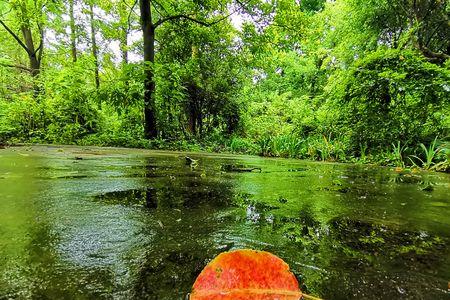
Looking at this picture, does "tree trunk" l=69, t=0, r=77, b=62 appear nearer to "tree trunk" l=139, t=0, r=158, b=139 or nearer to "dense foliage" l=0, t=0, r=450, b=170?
"dense foliage" l=0, t=0, r=450, b=170

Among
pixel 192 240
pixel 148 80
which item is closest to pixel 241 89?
pixel 148 80

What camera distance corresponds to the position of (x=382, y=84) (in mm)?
5016

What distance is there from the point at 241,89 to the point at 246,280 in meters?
9.59

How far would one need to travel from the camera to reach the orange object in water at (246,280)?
0.46 m

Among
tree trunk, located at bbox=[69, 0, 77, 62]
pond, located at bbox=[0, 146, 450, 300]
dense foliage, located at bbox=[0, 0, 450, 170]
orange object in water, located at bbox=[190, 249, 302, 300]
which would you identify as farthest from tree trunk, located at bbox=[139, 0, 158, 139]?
orange object in water, located at bbox=[190, 249, 302, 300]

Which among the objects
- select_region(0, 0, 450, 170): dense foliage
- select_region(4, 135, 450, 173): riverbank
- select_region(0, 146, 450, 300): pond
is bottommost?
select_region(4, 135, 450, 173): riverbank

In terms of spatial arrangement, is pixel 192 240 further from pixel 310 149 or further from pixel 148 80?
pixel 148 80

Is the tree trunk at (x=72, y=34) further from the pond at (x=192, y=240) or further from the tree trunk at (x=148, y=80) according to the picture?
the pond at (x=192, y=240)

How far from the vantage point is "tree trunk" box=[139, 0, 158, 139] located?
6748 millimetres

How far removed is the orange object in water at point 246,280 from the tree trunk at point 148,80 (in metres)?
6.52

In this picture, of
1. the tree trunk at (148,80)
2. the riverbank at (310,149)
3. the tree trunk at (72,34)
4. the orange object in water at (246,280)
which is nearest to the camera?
the orange object in water at (246,280)

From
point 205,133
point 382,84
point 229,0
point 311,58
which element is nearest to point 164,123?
point 205,133

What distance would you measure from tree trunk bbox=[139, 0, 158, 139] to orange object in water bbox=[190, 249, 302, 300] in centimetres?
652

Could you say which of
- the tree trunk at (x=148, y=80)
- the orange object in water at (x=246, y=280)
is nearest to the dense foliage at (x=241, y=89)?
the tree trunk at (x=148, y=80)
